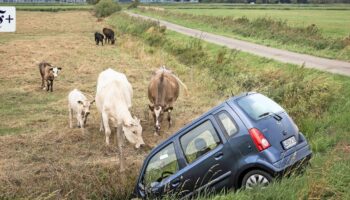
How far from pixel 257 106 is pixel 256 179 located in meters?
1.40

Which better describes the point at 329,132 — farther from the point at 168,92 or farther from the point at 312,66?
the point at 312,66

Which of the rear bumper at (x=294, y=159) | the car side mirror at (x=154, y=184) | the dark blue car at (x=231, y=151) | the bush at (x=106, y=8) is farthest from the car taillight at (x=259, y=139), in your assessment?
the bush at (x=106, y=8)

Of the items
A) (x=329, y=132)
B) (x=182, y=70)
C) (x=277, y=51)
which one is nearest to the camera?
(x=329, y=132)

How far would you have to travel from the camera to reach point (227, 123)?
804 cm

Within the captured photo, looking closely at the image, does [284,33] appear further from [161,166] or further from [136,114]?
[161,166]

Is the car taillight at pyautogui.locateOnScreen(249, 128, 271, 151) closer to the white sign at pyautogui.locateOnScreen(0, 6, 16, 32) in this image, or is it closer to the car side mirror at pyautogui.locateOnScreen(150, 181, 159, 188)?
the car side mirror at pyautogui.locateOnScreen(150, 181, 159, 188)

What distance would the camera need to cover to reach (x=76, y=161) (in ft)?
40.4

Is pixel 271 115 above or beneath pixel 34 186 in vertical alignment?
above

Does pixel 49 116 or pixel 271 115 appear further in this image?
pixel 49 116

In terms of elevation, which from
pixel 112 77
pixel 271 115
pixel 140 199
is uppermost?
pixel 271 115

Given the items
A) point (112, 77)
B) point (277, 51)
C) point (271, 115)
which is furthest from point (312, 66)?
point (271, 115)

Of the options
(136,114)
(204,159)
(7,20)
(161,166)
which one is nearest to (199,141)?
(204,159)

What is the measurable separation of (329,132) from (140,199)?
19.6 ft

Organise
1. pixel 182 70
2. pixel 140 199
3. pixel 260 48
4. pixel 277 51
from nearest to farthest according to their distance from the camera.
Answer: pixel 140 199 → pixel 182 70 → pixel 277 51 → pixel 260 48
